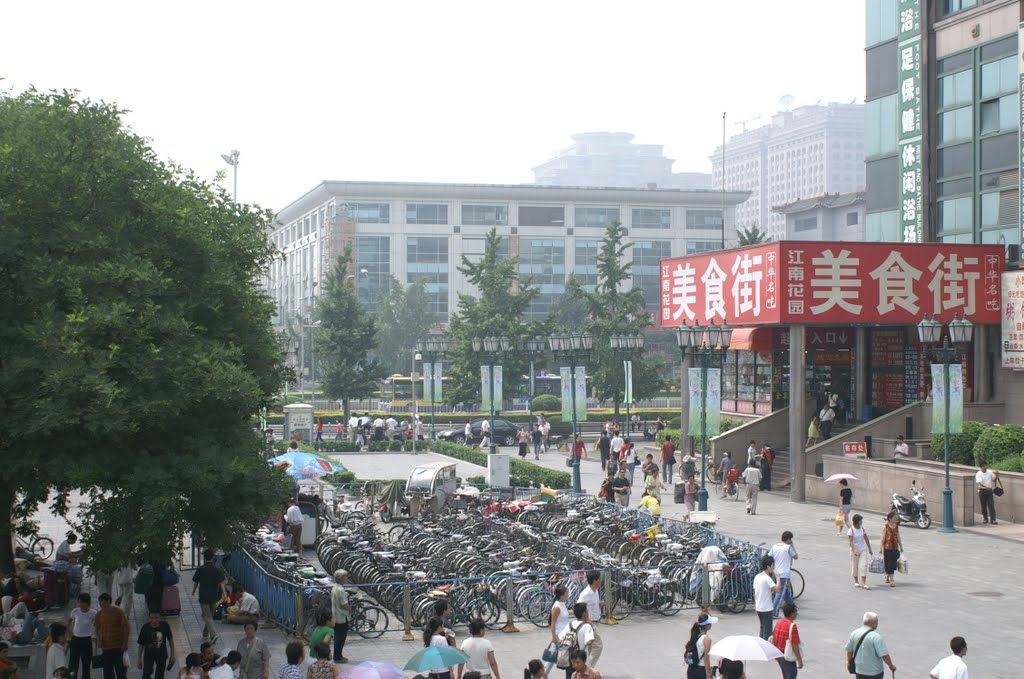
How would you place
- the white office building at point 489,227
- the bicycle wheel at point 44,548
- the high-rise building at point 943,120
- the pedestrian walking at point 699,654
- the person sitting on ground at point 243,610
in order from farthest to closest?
the white office building at point 489,227, the high-rise building at point 943,120, the bicycle wheel at point 44,548, the person sitting on ground at point 243,610, the pedestrian walking at point 699,654

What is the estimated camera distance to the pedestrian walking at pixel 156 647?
1525 cm

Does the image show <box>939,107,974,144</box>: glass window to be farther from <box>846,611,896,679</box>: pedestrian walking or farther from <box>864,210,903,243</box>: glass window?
<box>846,611,896,679</box>: pedestrian walking

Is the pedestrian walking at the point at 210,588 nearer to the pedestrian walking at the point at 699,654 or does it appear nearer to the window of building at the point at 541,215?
the pedestrian walking at the point at 699,654

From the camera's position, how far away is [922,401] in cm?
3753

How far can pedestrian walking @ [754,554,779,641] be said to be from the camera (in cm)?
1727

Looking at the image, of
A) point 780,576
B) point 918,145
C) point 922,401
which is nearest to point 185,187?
point 780,576

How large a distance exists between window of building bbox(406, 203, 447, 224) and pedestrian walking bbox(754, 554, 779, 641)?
9201 centimetres

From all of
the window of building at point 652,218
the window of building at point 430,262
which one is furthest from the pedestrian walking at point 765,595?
the window of building at point 652,218

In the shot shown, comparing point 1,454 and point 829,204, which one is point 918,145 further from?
point 829,204

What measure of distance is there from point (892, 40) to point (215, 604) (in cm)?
3534

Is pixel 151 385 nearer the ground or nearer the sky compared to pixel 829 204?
nearer the ground

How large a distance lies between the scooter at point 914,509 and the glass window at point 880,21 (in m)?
21.7

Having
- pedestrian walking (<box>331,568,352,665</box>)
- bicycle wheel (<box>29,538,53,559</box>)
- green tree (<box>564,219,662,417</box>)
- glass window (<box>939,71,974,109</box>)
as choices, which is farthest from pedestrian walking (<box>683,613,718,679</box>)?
green tree (<box>564,219,662,417</box>)

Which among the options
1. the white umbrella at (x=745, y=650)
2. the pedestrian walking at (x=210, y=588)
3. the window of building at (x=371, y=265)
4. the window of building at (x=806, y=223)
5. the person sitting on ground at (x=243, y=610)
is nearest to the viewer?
the white umbrella at (x=745, y=650)
